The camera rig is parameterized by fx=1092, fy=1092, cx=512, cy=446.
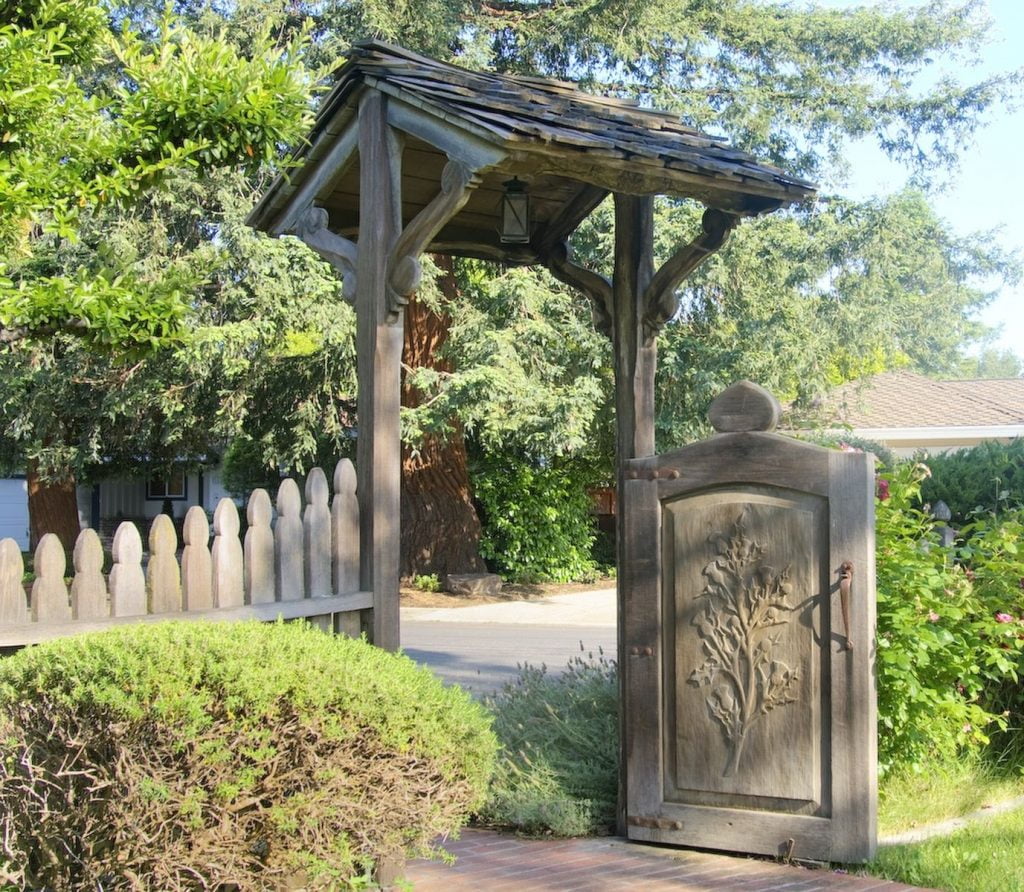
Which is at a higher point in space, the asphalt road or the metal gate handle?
the metal gate handle

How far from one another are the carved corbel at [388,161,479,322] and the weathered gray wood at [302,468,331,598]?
37.7 inches

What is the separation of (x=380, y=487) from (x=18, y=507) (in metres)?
35.5

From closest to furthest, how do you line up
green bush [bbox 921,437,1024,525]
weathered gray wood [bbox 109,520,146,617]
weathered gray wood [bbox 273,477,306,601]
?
weathered gray wood [bbox 109,520,146,617] < weathered gray wood [bbox 273,477,306,601] < green bush [bbox 921,437,1024,525]

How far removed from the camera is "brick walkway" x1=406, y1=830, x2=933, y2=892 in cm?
465

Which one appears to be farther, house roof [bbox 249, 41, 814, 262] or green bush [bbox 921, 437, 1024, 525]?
green bush [bbox 921, 437, 1024, 525]

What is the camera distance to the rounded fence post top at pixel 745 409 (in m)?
5.26

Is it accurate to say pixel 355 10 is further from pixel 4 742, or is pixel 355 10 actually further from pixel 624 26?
pixel 4 742

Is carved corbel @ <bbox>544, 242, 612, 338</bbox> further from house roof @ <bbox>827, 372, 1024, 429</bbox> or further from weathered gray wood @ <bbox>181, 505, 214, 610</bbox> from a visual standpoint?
house roof @ <bbox>827, 372, 1024, 429</bbox>

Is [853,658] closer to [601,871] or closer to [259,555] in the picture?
[601,871]

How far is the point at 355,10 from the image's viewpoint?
18.3 meters

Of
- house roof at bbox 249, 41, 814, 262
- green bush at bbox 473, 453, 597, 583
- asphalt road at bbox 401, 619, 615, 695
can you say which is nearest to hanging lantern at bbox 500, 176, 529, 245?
house roof at bbox 249, 41, 814, 262

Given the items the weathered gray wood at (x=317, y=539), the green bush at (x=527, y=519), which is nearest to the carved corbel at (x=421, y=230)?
the weathered gray wood at (x=317, y=539)

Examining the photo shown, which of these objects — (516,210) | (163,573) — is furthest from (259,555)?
(516,210)

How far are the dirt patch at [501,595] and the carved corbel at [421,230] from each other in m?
14.2
